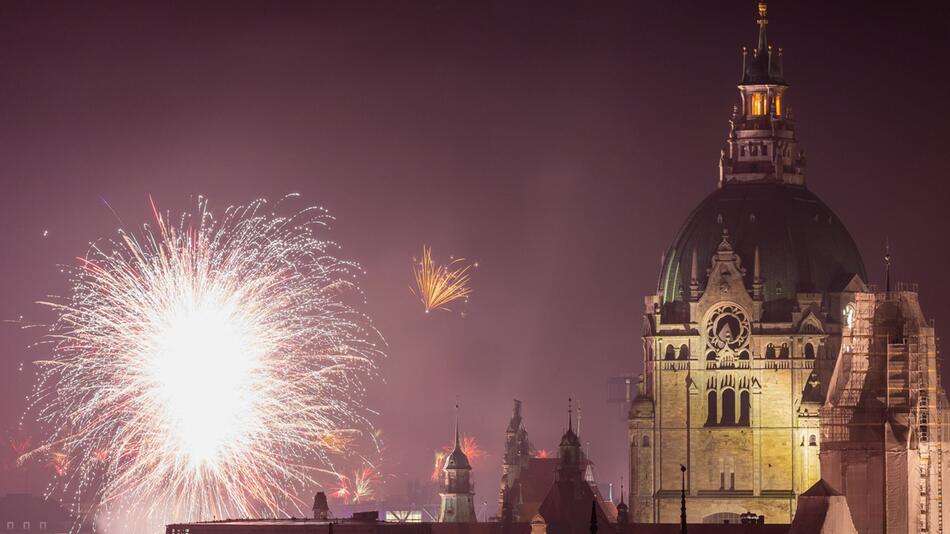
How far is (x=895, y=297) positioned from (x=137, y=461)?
45.6 meters

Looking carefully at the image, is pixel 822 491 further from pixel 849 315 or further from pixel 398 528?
pixel 398 528

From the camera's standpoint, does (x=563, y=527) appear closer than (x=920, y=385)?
Result: No

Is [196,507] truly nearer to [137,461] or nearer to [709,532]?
[137,461]

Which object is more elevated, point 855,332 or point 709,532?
point 855,332

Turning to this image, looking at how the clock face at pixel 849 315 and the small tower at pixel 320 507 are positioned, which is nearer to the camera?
the clock face at pixel 849 315

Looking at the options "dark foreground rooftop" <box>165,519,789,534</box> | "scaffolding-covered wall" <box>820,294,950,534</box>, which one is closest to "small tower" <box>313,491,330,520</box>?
"dark foreground rooftop" <box>165,519,789,534</box>

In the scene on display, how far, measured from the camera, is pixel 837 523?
169m

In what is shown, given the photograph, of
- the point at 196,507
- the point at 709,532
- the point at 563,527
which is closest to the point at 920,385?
the point at 709,532

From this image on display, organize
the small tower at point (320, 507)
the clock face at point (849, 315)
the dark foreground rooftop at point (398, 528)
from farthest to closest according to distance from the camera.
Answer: the small tower at point (320, 507), the clock face at point (849, 315), the dark foreground rooftop at point (398, 528)

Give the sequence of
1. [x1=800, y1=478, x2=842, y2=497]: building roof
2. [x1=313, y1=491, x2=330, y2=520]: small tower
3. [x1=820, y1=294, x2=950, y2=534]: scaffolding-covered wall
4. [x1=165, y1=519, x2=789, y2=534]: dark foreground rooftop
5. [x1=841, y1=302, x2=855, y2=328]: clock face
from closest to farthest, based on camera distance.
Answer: [x1=800, y1=478, x2=842, y2=497]: building roof
[x1=820, y1=294, x2=950, y2=534]: scaffolding-covered wall
[x1=165, y1=519, x2=789, y2=534]: dark foreground rooftop
[x1=841, y1=302, x2=855, y2=328]: clock face
[x1=313, y1=491, x2=330, y2=520]: small tower

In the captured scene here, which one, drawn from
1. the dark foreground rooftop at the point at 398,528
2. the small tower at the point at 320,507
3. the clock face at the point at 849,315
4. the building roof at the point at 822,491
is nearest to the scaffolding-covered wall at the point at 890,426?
the building roof at the point at 822,491

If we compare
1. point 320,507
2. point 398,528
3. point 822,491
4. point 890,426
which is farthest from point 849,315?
point 320,507

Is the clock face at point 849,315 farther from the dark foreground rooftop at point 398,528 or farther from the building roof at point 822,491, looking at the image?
the building roof at point 822,491

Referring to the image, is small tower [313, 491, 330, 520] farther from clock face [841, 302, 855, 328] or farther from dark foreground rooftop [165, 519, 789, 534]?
clock face [841, 302, 855, 328]
